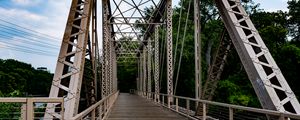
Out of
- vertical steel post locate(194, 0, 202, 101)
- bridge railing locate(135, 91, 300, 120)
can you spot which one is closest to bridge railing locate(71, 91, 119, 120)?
bridge railing locate(135, 91, 300, 120)

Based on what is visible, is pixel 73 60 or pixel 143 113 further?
pixel 143 113

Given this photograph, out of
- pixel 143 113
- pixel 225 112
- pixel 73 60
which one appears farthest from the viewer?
pixel 143 113

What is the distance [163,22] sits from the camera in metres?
30.4

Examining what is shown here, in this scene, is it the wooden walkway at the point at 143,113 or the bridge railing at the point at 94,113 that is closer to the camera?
the bridge railing at the point at 94,113

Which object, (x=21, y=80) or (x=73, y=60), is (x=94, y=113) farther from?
(x=21, y=80)

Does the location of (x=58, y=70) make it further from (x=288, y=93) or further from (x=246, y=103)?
(x=246, y=103)

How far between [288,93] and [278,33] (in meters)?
29.3

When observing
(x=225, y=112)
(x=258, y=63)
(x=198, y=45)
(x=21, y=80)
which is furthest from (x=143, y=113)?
(x=21, y=80)

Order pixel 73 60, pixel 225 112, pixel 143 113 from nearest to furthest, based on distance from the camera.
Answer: pixel 73 60 < pixel 225 112 < pixel 143 113

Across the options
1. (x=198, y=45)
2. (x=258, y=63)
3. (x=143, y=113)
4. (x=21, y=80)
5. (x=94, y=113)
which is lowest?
(x=94, y=113)

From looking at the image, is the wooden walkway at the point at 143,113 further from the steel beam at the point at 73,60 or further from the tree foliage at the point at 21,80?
the tree foliage at the point at 21,80

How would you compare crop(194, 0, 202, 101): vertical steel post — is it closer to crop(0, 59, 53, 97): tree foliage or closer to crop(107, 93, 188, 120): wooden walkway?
crop(107, 93, 188, 120): wooden walkway

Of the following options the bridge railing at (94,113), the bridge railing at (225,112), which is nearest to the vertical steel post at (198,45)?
the bridge railing at (225,112)

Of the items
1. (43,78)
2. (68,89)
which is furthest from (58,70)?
(43,78)
